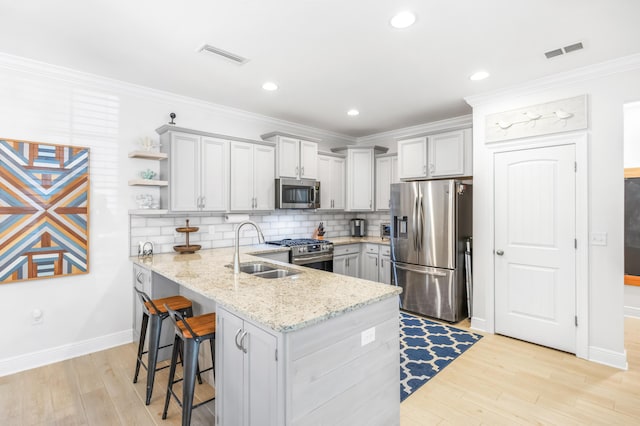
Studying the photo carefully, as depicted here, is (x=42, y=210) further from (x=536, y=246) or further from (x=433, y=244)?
(x=536, y=246)

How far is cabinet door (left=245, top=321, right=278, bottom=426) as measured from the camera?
4.70ft

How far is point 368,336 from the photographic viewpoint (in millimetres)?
1767

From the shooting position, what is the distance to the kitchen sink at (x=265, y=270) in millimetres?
2703

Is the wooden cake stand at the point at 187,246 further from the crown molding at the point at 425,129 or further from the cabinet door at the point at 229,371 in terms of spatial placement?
the crown molding at the point at 425,129

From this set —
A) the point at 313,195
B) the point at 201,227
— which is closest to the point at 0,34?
the point at 201,227

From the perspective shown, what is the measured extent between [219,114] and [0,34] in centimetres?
205

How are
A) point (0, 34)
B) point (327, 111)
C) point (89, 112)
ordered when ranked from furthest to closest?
1. point (327, 111)
2. point (89, 112)
3. point (0, 34)

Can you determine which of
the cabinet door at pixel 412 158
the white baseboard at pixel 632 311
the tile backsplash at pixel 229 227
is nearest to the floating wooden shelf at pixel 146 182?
the tile backsplash at pixel 229 227

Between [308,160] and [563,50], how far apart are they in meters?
3.10

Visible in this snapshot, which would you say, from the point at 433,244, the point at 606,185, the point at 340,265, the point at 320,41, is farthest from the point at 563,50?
the point at 340,265

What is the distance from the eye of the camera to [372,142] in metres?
5.89

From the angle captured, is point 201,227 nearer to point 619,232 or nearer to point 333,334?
point 333,334

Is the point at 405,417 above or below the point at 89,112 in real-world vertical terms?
below

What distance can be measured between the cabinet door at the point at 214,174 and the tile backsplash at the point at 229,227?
0.98ft
